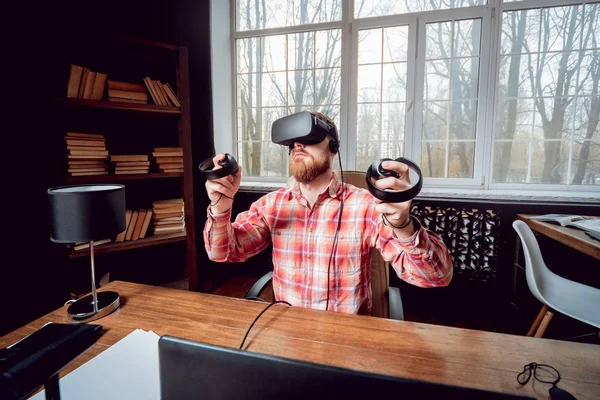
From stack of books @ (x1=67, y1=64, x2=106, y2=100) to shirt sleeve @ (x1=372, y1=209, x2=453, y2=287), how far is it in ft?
6.81

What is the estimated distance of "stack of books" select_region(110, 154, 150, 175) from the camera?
7.06 ft

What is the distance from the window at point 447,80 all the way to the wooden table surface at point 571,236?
615 millimetres

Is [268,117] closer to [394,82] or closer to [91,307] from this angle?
[394,82]

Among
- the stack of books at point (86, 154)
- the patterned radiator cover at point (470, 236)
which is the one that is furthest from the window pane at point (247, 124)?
the patterned radiator cover at point (470, 236)

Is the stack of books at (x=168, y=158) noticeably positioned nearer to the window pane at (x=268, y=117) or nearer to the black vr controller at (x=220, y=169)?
the window pane at (x=268, y=117)

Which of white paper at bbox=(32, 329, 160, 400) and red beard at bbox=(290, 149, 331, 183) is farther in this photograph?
red beard at bbox=(290, 149, 331, 183)

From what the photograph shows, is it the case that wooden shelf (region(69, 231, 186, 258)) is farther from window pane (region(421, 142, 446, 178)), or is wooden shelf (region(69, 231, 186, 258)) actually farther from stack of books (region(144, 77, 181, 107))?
window pane (region(421, 142, 446, 178))

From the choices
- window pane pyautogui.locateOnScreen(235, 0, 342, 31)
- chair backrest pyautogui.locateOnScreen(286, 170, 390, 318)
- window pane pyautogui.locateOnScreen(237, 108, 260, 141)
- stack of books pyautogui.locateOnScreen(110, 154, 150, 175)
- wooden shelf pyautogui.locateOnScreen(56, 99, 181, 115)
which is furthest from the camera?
window pane pyautogui.locateOnScreen(237, 108, 260, 141)

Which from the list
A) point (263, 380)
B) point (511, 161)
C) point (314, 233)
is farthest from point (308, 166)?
point (511, 161)

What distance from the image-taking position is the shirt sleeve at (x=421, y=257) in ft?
2.90

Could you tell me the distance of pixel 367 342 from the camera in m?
0.75

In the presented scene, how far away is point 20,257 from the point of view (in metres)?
1.85

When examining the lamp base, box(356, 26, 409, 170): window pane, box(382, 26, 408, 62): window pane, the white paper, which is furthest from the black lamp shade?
box(382, 26, 408, 62): window pane

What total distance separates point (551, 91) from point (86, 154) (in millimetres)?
3345
